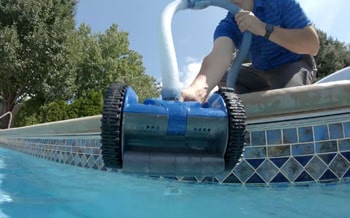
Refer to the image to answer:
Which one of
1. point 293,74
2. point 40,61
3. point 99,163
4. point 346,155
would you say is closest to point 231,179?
point 346,155

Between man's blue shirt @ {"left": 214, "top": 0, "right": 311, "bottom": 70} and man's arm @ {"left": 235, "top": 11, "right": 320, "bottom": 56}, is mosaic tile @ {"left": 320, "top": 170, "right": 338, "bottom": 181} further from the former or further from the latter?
man's blue shirt @ {"left": 214, "top": 0, "right": 311, "bottom": 70}

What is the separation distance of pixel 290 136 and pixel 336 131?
0.64ft

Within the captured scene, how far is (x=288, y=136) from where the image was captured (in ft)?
5.16

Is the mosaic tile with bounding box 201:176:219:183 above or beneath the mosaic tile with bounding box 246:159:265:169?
beneath

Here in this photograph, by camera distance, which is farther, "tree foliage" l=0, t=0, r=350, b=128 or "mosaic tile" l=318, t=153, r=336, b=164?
"tree foliage" l=0, t=0, r=350, b=128

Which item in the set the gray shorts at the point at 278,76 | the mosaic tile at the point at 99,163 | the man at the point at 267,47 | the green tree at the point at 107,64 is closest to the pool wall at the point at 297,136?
the man at the point at 267,47

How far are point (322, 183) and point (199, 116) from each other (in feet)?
2.83

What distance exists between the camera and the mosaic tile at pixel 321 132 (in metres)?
1.51

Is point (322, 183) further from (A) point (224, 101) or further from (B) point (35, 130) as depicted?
(B) point (35, 130)

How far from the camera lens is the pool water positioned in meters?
1.14

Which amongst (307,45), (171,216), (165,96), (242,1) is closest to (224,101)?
(165,96)

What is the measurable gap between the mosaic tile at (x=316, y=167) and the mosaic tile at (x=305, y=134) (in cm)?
9

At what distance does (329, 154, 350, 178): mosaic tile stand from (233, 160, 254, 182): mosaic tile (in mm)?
365

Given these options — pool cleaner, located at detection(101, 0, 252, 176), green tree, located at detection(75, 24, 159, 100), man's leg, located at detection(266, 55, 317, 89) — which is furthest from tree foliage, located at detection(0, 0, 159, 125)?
pool cleaner, located at detection(101, 0, 252, 176)
